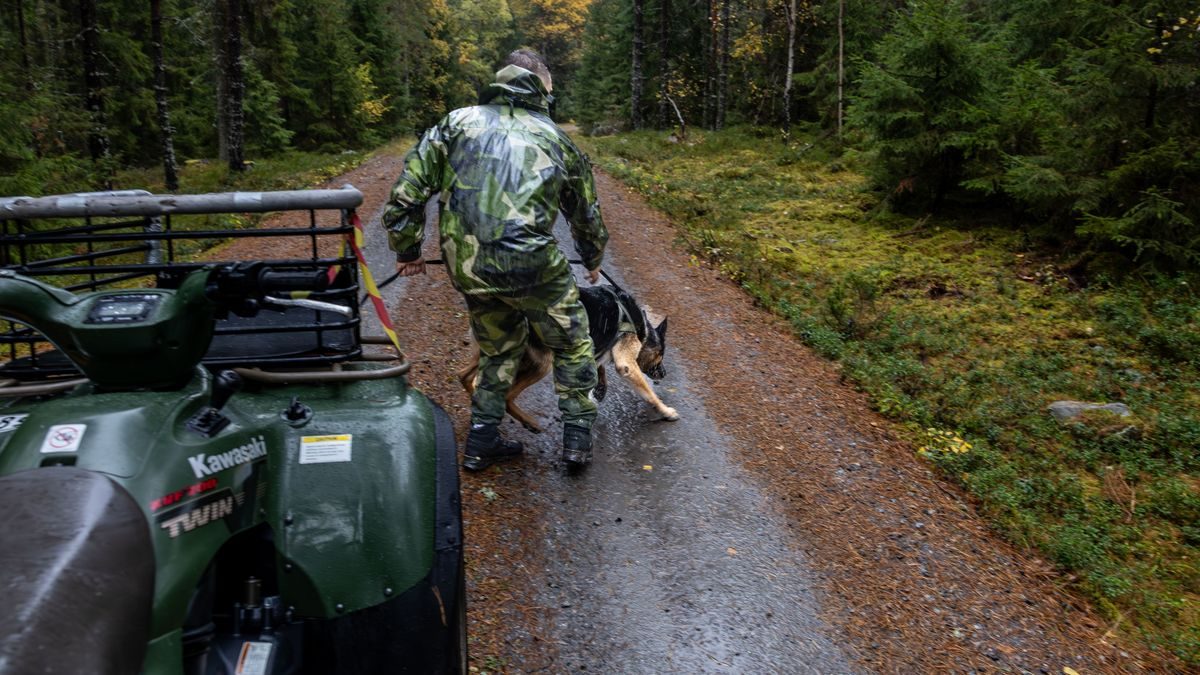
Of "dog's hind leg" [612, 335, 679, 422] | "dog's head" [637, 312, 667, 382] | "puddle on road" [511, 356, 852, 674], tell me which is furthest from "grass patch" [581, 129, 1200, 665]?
"dog's hind leg" [612, 335, 679, 422]

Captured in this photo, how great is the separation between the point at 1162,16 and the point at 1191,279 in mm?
3075

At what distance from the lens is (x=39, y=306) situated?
6.71 feet

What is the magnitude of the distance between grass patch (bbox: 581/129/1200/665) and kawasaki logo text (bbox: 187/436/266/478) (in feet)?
15.0

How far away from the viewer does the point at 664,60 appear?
31.8 m

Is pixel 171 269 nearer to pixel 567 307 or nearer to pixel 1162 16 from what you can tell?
pixel 567 307

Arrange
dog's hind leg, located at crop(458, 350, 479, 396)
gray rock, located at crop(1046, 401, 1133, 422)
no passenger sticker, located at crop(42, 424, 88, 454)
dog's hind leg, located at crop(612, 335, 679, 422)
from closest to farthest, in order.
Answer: no passenger sticker, located at crop(42, 424, 88, 454) → dog's hind leg, located at crop(458, 350, 479, 396) → dog's hind leg, located at crop(612, 335, 679, 422) → gray rock, located at crop(1046, 401, 1133, 422)

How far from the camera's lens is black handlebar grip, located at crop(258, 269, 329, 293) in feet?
7.14

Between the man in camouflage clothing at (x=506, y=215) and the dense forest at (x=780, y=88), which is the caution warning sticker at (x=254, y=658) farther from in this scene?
the dense forest at (x=780, y=88)

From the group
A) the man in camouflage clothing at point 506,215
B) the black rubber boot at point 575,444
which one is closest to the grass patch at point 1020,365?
the black rubber boot at point 575,444

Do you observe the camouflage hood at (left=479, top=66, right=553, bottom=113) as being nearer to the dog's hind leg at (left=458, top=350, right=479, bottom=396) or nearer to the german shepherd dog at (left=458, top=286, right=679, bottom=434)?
the german shepherd dog at (left=458, top=286, right=679, bottom=434)

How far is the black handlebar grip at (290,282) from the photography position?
218 centimetres

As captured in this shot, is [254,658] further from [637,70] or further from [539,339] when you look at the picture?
[637,70]

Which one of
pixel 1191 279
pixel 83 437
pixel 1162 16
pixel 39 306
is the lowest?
pixel 1191 279

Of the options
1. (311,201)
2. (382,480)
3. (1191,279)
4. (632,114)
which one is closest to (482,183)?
(311,201)
